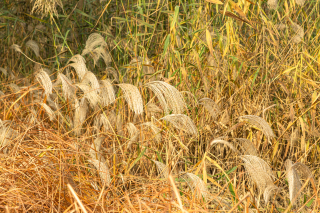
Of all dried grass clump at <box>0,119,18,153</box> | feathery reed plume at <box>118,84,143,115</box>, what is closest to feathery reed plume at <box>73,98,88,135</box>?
dried grass clump at <box>0,119,18,153</box>

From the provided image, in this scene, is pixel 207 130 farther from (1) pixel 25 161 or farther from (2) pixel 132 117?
(1) pixel 25 161

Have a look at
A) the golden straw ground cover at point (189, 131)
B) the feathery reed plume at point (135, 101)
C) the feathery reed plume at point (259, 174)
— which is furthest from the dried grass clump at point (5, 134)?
the feathery reed plume at point (259, 174)

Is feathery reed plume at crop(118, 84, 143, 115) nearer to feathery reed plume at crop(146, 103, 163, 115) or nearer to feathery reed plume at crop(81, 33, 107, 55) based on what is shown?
feathery reed plume at crop(146, 103, 163, 115)

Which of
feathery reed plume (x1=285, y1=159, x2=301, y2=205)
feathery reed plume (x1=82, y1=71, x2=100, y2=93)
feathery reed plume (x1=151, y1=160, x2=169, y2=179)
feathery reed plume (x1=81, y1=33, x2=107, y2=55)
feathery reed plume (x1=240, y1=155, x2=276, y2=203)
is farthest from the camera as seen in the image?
feathery reed plume (x1=81, y1=33, x2=107, y2=55)

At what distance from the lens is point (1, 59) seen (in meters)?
2.21

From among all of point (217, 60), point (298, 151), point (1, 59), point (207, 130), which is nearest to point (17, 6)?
point (1, 59)

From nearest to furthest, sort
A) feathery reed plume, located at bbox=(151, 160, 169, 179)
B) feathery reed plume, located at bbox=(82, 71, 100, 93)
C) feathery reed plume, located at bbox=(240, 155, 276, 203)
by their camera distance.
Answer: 1. feathery reed plume, located at bbox=(240, 155, 276, 203)
2. feathery reed plume, located at bbox=(151, 160, 169, 179)
3. feathery reed plume, located at bbox=(82, 71, 100, 93)

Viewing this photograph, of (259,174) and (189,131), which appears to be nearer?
(259,174)

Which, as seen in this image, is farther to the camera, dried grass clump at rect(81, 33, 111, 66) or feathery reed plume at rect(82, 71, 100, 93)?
dried grass clump at rect(81, 33, 111, 66)

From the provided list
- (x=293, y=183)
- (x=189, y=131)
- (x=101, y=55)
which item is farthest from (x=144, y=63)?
(x=293, y=183)

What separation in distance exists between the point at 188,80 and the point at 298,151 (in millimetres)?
448

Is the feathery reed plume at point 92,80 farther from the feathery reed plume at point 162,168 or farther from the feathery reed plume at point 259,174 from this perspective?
the feathery reed plume at point 259,174

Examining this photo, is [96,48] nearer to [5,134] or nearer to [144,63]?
[144,63]

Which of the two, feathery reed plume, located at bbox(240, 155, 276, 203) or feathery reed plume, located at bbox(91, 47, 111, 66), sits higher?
feathery reed plume, located at bbox(91, 47, 111, 66)
